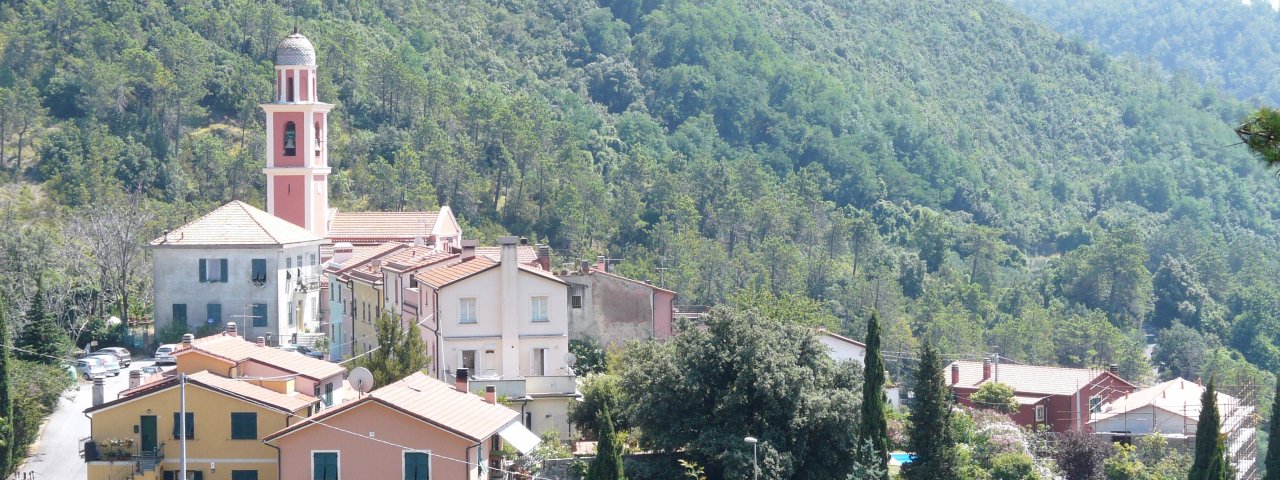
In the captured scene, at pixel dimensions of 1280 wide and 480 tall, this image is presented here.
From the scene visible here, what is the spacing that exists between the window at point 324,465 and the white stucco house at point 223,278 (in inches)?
771

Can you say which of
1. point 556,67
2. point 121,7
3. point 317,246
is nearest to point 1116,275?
point 556,67

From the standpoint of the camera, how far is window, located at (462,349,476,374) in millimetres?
48125

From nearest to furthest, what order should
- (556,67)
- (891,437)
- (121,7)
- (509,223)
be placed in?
1. (891,437)
2. (509,223)
3. (121,7)
4. (556,67)

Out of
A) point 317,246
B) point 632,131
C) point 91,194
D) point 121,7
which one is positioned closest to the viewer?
point 317,246

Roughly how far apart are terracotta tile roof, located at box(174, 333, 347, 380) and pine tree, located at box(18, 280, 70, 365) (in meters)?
8.70

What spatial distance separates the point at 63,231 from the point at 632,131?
225 feet

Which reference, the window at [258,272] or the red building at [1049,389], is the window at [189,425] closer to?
the window at [258,272]

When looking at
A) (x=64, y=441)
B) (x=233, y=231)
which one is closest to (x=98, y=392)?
(x=64, y=441)

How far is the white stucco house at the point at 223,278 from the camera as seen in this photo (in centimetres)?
5603

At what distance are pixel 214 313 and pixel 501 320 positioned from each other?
12.1 metres

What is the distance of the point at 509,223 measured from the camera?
97500 millimetres

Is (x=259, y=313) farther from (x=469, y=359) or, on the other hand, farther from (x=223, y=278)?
(x=469, y=359)

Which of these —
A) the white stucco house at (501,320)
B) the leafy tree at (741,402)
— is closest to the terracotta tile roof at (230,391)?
the leafy tree at (741,402)

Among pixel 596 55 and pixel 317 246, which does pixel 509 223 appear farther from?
pixel 596 55
